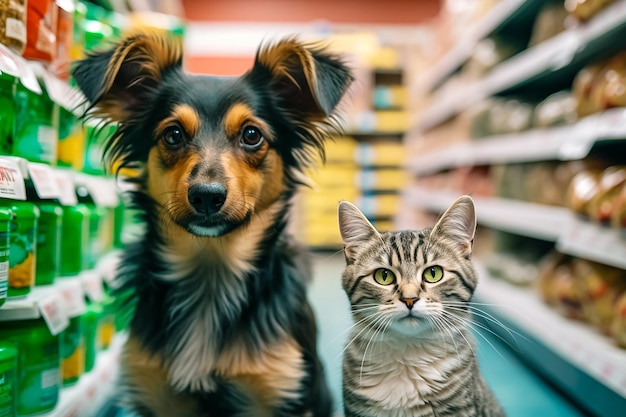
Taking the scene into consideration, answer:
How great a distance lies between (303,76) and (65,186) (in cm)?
87

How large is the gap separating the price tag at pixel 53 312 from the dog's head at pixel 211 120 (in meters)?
0.44

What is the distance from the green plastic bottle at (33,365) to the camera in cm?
161

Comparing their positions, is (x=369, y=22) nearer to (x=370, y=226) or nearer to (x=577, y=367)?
(x=577, y=367)

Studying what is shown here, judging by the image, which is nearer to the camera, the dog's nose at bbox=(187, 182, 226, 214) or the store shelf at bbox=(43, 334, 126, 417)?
the dog's nose at bbox=(187, 182, 226, 214)

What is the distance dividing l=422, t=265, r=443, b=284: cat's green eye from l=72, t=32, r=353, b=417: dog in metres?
0.45

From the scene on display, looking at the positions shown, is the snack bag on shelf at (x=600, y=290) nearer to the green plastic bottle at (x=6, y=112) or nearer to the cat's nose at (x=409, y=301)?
the cat's nose at (x=409, y=301)

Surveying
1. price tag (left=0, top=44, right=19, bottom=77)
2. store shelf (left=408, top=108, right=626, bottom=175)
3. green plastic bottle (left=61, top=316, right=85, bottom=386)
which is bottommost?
green plastic bottle (left=61, top=316, right=85, bottom=386)

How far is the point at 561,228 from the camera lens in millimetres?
2758

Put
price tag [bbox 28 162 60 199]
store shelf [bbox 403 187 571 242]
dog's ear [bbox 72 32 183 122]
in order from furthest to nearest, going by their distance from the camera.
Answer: store shelf [bbox 403 187 571 242] < price tag [bbox 28 162 60 199] < dog's ear [bbox 72 32 183 122]

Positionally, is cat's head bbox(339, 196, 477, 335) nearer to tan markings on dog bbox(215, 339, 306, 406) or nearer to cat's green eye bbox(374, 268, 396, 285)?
cat's green eye bbox(374, 268, 396, 285)

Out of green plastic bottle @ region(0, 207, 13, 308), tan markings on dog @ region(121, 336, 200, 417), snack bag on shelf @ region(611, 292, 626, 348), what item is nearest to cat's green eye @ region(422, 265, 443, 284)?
tan markings on dog @ region(121, 336, 200, 417)

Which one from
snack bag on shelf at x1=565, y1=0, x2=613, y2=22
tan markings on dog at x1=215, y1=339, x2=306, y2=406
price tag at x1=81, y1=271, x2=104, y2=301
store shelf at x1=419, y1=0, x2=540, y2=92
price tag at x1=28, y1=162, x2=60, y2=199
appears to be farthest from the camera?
store shelf at x1=419, y1=0, x2=540, y2=92

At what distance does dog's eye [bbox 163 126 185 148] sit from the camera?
1396mm

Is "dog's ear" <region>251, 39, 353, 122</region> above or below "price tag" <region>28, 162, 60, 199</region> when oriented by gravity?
above
